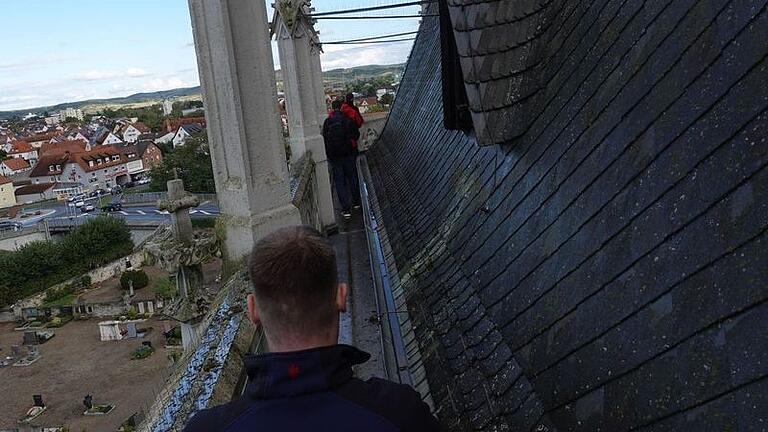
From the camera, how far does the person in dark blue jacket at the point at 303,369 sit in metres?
1.45

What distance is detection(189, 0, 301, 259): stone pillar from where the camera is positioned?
4969 millimetres

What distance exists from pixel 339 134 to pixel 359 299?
12.3 ft

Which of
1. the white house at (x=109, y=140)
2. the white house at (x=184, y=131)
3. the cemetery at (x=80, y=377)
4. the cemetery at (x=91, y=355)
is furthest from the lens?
the white house at (x=109, y=140)

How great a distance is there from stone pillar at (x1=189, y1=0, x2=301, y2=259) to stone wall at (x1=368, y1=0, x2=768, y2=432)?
5.97ft

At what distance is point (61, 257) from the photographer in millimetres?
61562

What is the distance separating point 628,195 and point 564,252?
0.45 metres

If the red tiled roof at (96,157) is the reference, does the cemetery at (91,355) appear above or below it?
below

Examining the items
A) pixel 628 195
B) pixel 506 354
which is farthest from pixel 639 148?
pixel 506 354

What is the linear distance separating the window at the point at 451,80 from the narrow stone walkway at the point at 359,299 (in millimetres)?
2017

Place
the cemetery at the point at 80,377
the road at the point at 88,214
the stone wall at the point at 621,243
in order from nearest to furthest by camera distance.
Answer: the stone wall at the point at 621,243 → the cemetery at the point at 80,377 → the road at the point at 88,214

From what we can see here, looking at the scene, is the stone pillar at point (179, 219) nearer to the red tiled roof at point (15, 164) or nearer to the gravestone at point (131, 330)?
the gravestone at point (131, 330)

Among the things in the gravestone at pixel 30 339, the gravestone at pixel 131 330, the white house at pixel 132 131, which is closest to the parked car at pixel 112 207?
the gravestone at pixel 30 339

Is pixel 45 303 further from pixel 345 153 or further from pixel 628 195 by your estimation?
pixel 628 195

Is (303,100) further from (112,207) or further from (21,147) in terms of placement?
(21,147)
